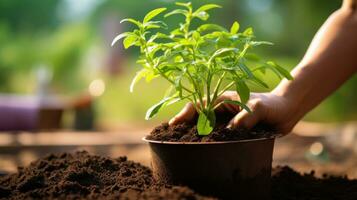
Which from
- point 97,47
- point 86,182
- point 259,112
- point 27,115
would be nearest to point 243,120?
point 259,112

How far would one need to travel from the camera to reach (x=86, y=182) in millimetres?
1447

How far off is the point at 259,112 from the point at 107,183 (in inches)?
19.2

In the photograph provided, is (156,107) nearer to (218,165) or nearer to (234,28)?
(218,165)

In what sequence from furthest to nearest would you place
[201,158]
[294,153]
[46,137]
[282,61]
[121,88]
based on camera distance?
[121,88] < [282,61] < [46,137] < [294,153] < [201,158]

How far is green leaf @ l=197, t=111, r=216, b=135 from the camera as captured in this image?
133cm

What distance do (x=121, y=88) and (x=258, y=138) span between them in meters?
15.3

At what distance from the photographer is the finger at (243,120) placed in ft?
4.61

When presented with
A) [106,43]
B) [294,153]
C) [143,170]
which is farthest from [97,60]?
[143,170]

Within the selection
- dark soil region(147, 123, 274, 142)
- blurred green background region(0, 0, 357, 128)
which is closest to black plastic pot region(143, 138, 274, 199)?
dark soil region(147, 123, 274, 142)

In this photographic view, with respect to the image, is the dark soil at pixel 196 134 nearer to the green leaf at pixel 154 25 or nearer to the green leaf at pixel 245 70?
the green leaf at pixel 245 70

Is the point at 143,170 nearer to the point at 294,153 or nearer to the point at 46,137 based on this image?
the point at 294,153

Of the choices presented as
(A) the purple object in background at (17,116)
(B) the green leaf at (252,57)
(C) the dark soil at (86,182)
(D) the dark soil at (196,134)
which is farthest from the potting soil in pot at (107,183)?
(A) the purple object in background at (17,116)

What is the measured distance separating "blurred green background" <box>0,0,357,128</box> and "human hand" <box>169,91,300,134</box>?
10.3 m

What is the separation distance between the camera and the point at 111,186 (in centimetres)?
141
